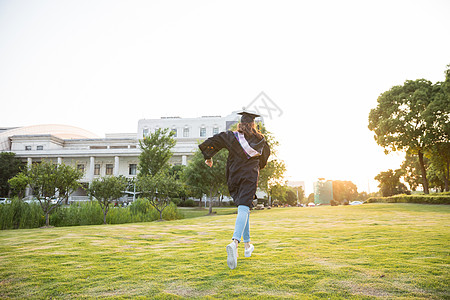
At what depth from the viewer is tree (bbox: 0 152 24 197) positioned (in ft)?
155

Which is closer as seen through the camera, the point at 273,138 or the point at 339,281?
the point at 339,281

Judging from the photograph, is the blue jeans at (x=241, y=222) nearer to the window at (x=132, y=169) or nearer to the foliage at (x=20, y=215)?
the foliage at (x=20, y=215)

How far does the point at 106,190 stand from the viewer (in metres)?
13.2

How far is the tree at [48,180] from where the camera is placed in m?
11.8

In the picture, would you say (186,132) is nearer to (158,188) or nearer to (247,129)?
(158,188)

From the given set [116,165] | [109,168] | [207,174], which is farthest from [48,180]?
[109,168]

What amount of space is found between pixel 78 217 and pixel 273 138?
22.6m

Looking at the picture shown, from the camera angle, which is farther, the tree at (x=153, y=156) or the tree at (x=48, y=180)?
the tree at (x=153, y=156)

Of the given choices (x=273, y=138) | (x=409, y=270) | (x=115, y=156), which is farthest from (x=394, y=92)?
(x=115, y=156)

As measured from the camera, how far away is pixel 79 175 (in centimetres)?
1309

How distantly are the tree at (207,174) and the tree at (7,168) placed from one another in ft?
117

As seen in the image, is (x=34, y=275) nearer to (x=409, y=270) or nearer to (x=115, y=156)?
(x=409, y=270)

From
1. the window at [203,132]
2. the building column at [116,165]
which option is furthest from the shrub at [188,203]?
the window at [203,132]

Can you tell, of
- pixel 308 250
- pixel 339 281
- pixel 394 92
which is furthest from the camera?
pixel 394 92
